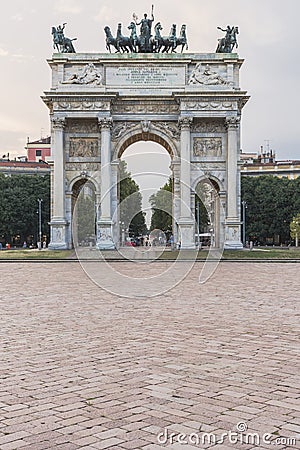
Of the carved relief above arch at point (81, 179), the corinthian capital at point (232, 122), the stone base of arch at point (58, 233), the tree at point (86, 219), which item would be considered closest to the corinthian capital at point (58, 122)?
the carved relief above arch at point (81, 179)

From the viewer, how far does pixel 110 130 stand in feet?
155

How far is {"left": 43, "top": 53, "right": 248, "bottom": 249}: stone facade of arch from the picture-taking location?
46.6 m

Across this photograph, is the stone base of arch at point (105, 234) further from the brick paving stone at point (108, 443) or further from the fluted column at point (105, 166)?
the brick paving stone at point (108, 443)

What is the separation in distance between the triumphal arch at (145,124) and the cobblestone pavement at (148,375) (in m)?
33.3

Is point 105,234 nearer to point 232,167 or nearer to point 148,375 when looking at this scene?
point 232,167

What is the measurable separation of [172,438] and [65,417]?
109cm

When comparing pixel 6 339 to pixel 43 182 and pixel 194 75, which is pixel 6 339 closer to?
pixel 194 75

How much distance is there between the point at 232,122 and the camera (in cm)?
4675

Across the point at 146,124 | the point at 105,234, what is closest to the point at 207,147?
the point at 146,124

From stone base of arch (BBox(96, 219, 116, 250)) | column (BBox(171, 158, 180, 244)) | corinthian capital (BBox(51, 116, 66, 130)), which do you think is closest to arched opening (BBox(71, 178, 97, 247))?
stone base of arch (BBox(96, 219, 116, 250))

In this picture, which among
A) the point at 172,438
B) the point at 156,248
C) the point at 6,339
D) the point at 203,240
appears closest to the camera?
the point at 172,438

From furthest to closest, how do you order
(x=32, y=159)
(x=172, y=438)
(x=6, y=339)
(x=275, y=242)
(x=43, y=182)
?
(x=32, y=159) → (x=275, y=242) → (x=43, y=182) → (x=6, y=339) → (x=172, y=438)

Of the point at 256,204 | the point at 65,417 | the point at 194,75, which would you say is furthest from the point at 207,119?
the point at 65,417

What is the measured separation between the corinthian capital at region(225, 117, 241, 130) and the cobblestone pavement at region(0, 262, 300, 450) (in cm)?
3382
